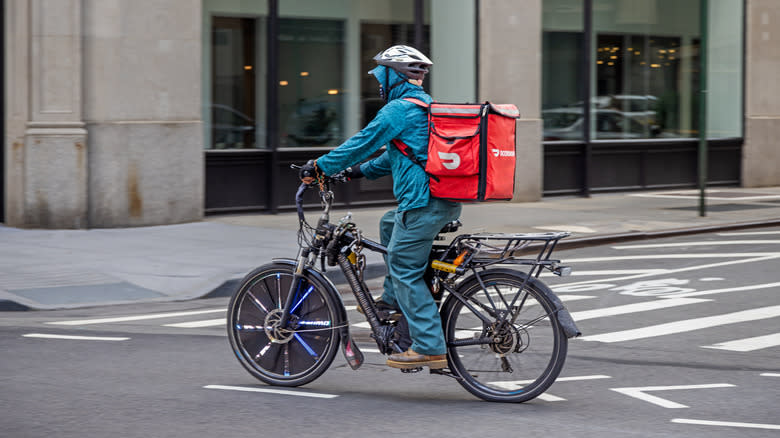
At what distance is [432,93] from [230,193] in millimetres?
4030

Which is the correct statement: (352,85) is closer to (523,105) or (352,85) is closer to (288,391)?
(523,105)

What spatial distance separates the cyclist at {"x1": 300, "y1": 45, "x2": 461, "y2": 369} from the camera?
5711mm

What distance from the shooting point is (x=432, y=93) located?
1842 centimetres

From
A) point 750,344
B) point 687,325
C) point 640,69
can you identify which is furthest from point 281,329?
point 640,69

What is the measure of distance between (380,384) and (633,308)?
133 inches

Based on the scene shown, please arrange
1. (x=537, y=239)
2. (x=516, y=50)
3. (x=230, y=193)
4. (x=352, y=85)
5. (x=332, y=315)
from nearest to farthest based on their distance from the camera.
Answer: (x=537, y=239) < (x=332, y=315) < (x=230, y=193) < (x=352, y=85) < (x=516, y=50)

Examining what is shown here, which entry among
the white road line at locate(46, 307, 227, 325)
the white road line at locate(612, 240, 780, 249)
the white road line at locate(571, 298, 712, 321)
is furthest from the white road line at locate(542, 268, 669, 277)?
the white road line at locate(46, 307, 227, 325)

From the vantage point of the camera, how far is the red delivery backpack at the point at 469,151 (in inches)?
219

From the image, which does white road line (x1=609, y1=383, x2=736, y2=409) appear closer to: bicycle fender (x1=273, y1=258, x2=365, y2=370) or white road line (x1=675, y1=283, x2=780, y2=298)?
bicycle fender (x1=273, y1=258, x2=365, y2=370)

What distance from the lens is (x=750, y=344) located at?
7.44 m

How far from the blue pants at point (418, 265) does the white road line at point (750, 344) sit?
247 centimetres

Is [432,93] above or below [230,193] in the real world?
above

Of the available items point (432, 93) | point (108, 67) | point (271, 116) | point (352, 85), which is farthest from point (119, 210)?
point (432, 93)

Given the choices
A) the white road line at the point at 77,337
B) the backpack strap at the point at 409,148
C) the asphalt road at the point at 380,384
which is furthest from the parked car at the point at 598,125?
the backpack strap at the point at 409,148
